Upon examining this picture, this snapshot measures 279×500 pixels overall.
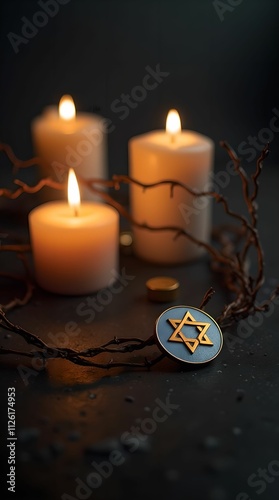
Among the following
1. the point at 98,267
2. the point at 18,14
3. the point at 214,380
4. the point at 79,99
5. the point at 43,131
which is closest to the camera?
A: the point at 214,380

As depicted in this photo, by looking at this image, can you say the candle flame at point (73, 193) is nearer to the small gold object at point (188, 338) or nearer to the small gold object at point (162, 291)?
the small gold object at point (162, 291)

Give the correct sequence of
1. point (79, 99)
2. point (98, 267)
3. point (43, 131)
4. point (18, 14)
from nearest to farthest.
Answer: point (98, 267), point (43, 131), point (18, 14), point (79, 99)

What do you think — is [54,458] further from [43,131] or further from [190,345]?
[43,131]

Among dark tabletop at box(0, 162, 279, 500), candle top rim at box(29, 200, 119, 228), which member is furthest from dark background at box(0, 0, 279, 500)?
candle top rim at box(29, 200, 119, 228)

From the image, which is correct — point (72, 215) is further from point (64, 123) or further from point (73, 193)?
point (64, 123)

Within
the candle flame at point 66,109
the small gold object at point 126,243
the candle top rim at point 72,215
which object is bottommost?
the small gold object at point 126,243

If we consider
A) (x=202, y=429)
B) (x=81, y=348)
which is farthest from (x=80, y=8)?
(x=202, y=429)

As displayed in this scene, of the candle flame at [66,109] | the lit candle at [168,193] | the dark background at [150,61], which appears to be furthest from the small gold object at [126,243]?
the dark background at [150,61]
